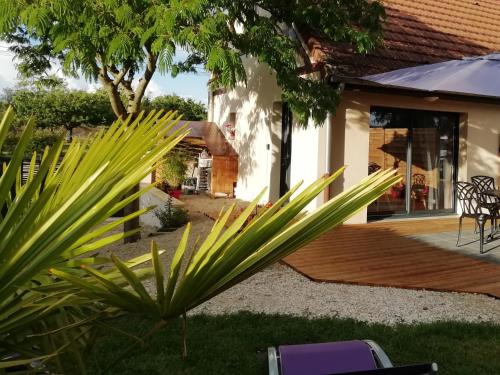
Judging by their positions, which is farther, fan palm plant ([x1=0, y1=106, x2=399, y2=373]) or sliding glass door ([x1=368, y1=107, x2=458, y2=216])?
sliding glass door ([x1=368, y1=107, x2=458, y2=216])

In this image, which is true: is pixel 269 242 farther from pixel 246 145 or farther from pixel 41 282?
pixel 246 145

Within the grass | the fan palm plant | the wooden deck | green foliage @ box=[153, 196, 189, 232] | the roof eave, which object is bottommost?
the grass

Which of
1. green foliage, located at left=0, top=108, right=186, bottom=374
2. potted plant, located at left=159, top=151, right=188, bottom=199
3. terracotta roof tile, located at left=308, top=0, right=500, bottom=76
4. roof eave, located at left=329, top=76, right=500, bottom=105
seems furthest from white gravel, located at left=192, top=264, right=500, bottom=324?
potted plant, located at left=159, top=151, right=188, bottom=199

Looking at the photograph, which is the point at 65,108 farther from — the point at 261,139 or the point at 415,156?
the point at 415,156

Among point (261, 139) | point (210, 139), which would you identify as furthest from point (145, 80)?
point (210, 139)

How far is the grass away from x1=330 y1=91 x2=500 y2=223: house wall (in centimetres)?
543

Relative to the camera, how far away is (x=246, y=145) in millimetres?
14078

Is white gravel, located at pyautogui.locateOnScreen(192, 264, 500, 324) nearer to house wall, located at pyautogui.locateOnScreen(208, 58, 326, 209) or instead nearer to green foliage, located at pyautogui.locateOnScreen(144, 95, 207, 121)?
house wall, located at pyautogui.locateOnScreen(208, 58, 326, 209)

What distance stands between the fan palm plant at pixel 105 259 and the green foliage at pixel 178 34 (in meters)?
6.20

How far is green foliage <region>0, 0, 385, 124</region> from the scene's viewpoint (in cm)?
704

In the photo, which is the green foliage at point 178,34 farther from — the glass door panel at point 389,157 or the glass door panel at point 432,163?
the glass door panel at point 432,163

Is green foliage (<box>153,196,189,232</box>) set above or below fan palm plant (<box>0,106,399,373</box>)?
below

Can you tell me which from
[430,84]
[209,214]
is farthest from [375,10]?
[209,214]

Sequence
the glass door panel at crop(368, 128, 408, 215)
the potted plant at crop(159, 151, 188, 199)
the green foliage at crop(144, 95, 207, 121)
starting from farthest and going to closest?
the green foliage at crop(144, 95, 207, 121) → the potted plant at crop(159, 151, 188, 199) → the glass door panel at crop(368, 128, 408, 215)
